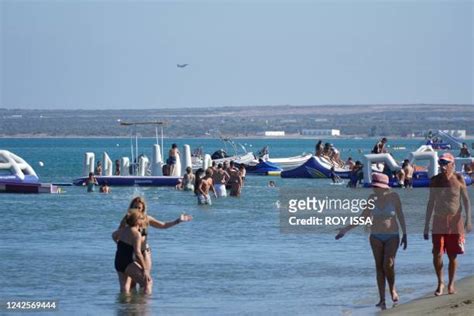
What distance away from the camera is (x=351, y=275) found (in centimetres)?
1711

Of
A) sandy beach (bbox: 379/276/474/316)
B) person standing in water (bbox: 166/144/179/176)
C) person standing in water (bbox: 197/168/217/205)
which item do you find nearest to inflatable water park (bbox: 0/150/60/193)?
person standing in water (bbox: 166/144/179/176)

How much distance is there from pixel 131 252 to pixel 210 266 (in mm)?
4934

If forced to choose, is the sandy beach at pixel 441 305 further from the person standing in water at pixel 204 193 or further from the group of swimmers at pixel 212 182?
the group of swimmers at pixel 212 182

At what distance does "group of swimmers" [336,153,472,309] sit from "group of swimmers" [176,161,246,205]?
63.0 feet

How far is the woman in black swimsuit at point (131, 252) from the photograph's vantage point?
13453 mm

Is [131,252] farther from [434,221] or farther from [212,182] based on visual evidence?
[212,182]

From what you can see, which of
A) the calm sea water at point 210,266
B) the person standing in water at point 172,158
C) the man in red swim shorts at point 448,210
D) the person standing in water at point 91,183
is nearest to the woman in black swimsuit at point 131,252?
the calm sea water at point 210,266

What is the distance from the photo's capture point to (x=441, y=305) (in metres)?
12.9

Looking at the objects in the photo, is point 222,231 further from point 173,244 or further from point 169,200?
point 169,200

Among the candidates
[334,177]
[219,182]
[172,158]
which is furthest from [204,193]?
[334,177]

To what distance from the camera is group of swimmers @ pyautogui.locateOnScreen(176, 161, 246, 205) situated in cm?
3269

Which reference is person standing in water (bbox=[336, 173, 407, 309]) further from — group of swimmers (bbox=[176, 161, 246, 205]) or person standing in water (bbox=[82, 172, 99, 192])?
person standing in water (bbox=[82, 172, 99, 192])

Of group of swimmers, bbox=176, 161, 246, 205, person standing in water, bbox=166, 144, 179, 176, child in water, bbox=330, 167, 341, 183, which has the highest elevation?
person standing in water, bbox=166, 144, 179, 176

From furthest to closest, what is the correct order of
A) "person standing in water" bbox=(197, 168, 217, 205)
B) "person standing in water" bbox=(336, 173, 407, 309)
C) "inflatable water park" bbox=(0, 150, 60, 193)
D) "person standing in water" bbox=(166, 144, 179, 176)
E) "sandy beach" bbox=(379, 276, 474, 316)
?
"person standing in water" bbox=(166, 144, 179, 176) → "inflatable water park" bbox=(0, 150, 60, 193) → "person standing in water" bbox=(197, 168, 217, 205) → "person standing in water" bbox=(336, 173, 407, 309) → "sandy beach" bbox=(379, 276, 474, 316)
